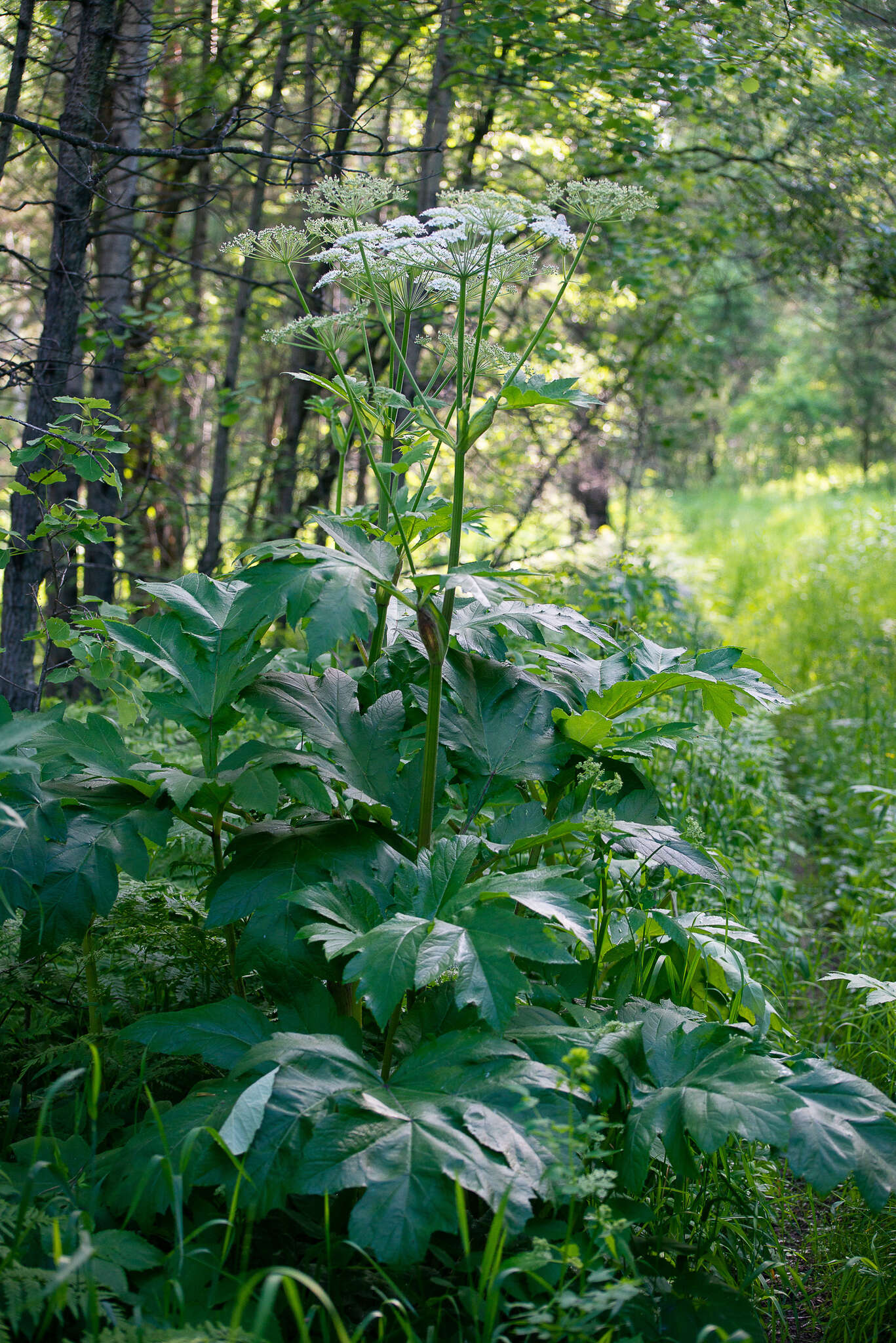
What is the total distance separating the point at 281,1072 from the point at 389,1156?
241mm

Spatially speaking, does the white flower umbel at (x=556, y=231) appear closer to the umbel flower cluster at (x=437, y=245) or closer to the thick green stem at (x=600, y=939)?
the umbel flower cluster at (x=437, y=245)

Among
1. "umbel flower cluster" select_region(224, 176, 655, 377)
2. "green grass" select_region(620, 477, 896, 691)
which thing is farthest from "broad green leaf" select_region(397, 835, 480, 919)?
"green grass" select_region(620, 477, 896, 691)

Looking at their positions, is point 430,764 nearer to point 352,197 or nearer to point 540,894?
point 540,894

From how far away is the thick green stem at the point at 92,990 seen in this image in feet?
6.56

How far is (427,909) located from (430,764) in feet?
1.25

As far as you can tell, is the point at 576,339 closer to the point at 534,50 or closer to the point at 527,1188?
the point at 534,50

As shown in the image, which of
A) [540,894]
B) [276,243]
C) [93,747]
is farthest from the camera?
[276,243]

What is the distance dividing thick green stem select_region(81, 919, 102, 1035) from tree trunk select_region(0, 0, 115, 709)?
1265 mm

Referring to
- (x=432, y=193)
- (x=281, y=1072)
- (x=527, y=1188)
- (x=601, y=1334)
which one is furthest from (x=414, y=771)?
(x=432, y=193)

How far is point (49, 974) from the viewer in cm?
221

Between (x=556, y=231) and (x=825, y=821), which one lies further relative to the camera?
(x=825, y=821)

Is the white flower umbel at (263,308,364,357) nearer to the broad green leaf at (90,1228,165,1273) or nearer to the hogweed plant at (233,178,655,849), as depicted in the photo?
the hogweed plant at (233,178,655,849)

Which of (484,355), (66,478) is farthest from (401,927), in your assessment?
(66,478)

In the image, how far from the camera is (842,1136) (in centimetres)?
155
